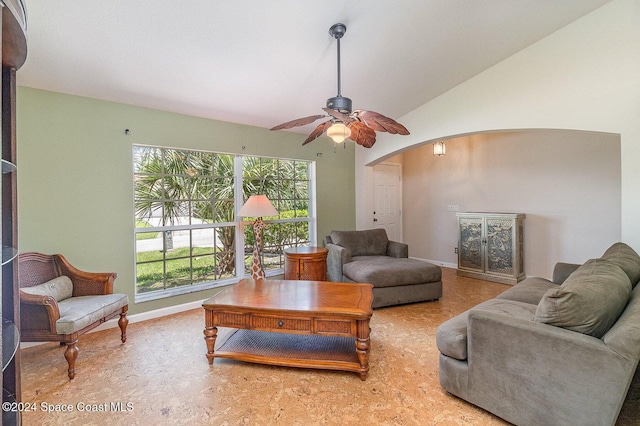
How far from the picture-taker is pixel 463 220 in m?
4.82

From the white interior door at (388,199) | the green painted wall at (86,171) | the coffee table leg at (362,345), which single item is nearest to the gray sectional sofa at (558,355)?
the coffee table leg at (362,345)

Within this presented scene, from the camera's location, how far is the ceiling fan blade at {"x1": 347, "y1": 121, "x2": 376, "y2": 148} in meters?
2.30

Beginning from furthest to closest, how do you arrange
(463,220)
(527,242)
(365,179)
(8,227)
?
(365,179)
(463,220)
(527,242)
(8,227)

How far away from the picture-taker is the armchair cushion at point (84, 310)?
7.14 feet

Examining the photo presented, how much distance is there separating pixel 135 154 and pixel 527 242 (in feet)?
18.4

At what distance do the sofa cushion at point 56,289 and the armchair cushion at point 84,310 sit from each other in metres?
0.06

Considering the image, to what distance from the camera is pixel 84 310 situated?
2.32 meters

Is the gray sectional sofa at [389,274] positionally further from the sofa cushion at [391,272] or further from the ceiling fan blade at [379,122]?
the ceiling fan blade at [379,122]

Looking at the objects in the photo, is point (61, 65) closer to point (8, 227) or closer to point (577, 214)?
point (8, 227)

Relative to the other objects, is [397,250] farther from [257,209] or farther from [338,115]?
[338,115]

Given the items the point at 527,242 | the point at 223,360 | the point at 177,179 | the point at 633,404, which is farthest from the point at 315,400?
the point at 527,242

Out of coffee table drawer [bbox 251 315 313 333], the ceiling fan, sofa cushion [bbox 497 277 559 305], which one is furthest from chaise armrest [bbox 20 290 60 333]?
sofa cushion [bbox 497 277 559 305]

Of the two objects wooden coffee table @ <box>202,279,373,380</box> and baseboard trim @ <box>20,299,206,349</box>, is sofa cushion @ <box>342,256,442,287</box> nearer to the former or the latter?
wooden coffee table @ <box>202,279,373,380</box>

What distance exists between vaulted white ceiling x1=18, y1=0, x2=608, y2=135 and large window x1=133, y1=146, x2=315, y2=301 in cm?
71
